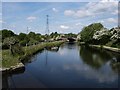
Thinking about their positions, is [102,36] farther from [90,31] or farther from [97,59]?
[97,59]

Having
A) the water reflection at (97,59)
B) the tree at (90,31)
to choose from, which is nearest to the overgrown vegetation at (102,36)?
the tree at (90,31)

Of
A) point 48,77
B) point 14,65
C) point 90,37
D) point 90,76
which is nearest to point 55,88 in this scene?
point 48,77

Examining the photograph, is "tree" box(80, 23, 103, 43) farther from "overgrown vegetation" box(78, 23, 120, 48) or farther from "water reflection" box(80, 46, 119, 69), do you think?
"water reflection" box(80, 46, 119, 69)

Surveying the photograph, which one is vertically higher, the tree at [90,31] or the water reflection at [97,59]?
the tree at [90,31]

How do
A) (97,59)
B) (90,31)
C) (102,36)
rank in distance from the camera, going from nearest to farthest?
1. (97,59)
2. (102,36)
3. (90,31)

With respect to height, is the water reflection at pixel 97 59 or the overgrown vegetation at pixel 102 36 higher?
the overgrown vegetation at pixel 102 36

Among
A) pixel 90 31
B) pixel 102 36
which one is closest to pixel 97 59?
pixel 102 36

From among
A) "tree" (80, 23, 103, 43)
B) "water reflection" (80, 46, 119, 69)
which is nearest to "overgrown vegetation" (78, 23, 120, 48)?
"tree" (80, 23, 103, 43)

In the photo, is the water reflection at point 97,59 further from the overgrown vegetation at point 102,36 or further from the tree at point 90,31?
the tree at point 90,31

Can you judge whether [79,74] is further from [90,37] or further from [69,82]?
[90,37]

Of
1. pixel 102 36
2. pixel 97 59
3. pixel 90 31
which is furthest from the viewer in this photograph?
pixel 90 31

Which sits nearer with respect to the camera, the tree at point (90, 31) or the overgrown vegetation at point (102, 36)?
the overgrown vegetation at point (102, 36)

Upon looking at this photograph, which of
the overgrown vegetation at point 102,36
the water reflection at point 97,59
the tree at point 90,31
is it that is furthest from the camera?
the tree at point 90,31

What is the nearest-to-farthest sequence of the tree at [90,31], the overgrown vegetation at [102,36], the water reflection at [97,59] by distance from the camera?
the water reflection at [97,59] → the overgrown vegetation at [102,36] → the tree at [90,31]
